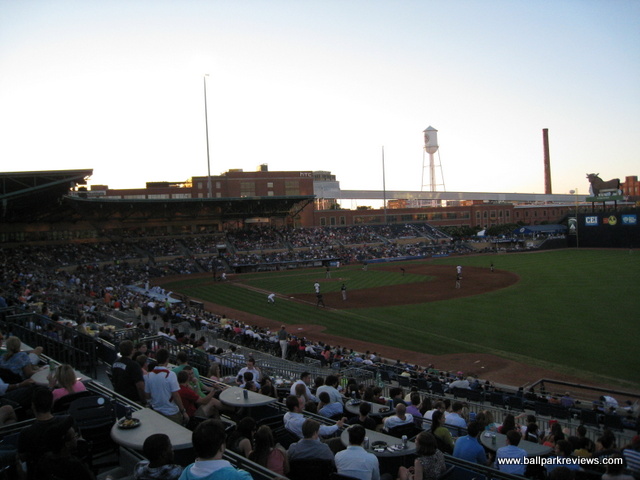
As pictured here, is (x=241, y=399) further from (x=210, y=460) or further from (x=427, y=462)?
(x=210, y=460)

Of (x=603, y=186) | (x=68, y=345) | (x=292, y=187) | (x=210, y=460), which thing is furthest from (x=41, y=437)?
(x=292, y=187)

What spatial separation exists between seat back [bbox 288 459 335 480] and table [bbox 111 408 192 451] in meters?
1.11

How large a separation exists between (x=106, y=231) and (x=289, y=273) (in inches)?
944

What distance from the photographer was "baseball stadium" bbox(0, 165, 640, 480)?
6.50 m

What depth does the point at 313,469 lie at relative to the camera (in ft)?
15.3

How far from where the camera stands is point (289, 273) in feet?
174

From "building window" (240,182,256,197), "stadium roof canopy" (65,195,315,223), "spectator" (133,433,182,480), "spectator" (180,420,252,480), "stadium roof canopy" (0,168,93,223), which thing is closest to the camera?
"spectator" (180,420,252,480)

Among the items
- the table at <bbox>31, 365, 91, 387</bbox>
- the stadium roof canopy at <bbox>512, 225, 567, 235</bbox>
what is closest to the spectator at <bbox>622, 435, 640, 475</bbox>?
the table at <bbox>31, 365, 91, 387</bbox>

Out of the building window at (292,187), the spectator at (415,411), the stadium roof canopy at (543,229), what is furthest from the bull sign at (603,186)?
the spectator at (415,411)

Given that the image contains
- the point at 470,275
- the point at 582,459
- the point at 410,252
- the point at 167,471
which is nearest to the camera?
the point at 167,471

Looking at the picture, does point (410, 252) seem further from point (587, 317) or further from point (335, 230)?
point (587, 317)

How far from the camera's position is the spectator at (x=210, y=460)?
11.4 ft

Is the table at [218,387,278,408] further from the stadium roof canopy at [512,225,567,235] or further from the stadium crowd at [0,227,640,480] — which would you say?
the stadium roof canopy at [512,225,567,235]

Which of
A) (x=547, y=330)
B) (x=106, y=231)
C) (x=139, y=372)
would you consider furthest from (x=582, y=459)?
(x=106, y=231)
